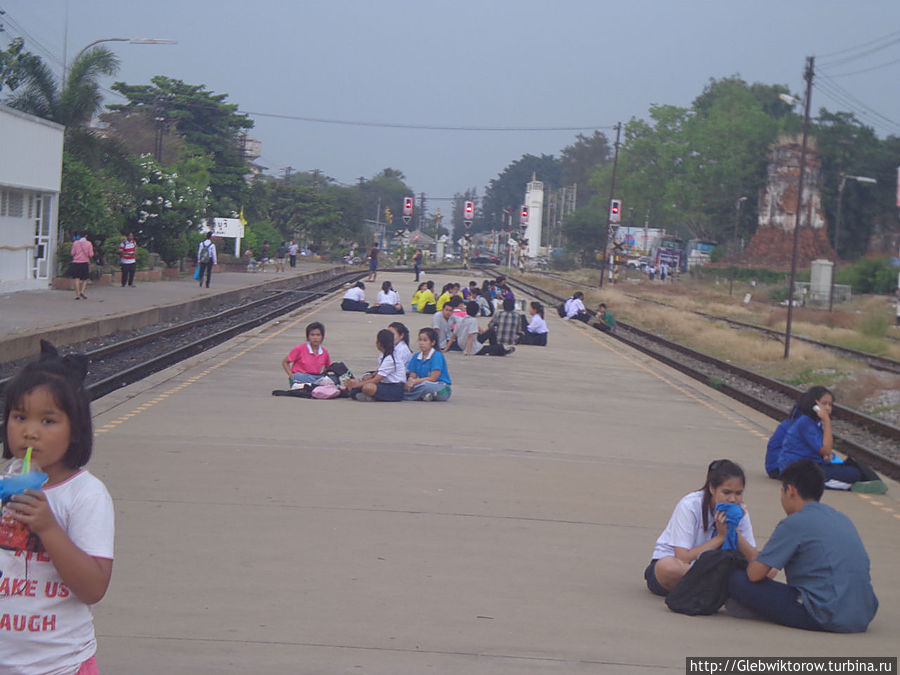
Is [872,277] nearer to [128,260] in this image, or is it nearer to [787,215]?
[787,215]

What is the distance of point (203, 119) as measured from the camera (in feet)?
232

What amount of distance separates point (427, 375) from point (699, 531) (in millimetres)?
8319

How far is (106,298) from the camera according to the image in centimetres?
2900

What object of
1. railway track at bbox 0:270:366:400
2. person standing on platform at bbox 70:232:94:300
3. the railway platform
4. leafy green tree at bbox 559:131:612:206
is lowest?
railway track at bbox 0:270:366:400

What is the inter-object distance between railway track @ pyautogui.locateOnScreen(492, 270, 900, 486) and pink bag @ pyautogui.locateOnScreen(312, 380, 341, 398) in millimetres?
6548

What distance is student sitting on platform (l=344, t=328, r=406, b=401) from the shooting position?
1383cm

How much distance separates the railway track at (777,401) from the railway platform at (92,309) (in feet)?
39.6

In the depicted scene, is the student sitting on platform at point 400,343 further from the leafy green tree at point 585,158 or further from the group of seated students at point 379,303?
the leafy green tree at point 585,158

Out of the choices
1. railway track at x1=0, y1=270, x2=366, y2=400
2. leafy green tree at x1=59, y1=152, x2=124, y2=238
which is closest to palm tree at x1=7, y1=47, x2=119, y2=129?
leafy green tree at x1=59, y1=152, x2=124, y2=238

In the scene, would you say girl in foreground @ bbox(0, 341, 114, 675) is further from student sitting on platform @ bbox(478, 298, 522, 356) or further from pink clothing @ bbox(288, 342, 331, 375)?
student sitting on platform @ bbox(478, 298, 522, 356)

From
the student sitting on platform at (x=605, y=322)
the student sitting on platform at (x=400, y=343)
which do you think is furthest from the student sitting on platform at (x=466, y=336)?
the student sitting on platform at (x=605, y=322)

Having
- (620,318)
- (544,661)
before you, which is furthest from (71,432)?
(620,318)

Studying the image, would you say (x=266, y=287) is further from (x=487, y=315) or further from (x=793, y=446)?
(x=793, y=446)

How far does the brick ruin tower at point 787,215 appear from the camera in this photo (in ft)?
281
